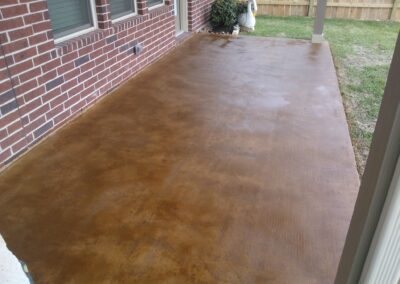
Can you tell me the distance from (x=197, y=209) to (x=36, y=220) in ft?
3.08

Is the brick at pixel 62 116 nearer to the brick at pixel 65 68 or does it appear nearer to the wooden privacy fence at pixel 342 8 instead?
the brick at pixel 65 68

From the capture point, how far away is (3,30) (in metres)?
2.45

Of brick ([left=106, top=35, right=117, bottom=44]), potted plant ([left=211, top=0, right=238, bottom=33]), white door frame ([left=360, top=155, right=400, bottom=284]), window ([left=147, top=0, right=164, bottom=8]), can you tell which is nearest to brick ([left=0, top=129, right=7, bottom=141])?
brick ([left=106, top=35, right=117, bottom=44])

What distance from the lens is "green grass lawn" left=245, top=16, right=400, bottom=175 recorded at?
3.30 m

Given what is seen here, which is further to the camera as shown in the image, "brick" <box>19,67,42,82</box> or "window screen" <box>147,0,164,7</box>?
"window screen" <box>147,0,164,7</box>

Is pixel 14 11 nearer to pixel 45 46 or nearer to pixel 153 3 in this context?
pixel 45 46

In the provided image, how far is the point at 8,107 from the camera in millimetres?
2543

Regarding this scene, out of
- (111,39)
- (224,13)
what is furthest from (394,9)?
(111,39)

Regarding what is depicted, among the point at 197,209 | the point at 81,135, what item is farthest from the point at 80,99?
the point at 197,209

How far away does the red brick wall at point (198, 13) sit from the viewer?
6241mm

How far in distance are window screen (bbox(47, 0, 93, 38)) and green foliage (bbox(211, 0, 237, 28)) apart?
386cm

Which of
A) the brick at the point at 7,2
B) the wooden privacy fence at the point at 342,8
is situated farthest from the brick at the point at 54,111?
the wooden privacy fence at the point at 342,8

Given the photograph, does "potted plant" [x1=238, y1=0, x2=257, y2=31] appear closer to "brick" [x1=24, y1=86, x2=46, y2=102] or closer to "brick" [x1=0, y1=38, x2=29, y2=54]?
"brick" [x1=24, y1=86, x2=46, y2=102]

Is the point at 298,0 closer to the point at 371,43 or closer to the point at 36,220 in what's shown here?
the point at 371,43
